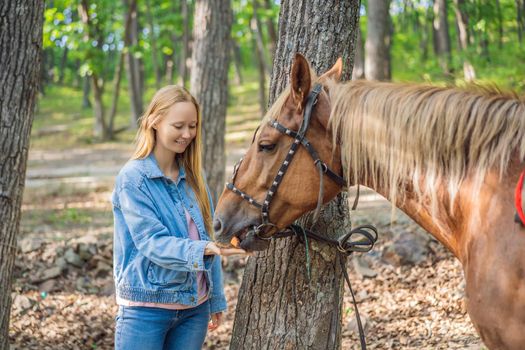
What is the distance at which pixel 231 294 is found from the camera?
6469 mm

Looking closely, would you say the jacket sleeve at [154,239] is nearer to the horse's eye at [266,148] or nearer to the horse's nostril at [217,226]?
the horse's nostril at [217,226]

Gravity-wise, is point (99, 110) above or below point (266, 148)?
below

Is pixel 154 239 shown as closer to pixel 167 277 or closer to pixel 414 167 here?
pixel 167 277

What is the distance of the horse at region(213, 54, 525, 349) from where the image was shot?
2.28 m

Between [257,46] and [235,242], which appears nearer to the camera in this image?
[235,242]

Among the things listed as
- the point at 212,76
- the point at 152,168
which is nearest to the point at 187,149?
the point at 152,168

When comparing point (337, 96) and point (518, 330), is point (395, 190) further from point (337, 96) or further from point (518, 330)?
point (518, 330)

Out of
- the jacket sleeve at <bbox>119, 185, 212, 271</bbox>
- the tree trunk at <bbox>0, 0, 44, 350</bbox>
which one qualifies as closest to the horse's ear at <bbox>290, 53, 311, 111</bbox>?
the jacket sleeve at <bbox>119, 185, 212, 271</bbox>

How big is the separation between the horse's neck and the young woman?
90 centimetres

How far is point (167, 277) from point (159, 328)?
273 mm

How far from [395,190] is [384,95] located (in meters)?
0.44

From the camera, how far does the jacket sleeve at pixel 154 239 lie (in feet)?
9.41

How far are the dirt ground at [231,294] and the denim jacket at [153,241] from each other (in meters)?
2.39

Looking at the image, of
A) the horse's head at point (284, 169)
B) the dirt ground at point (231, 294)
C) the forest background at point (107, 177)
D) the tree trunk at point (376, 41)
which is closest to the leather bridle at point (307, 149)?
the horse's head at point (284, 169)
